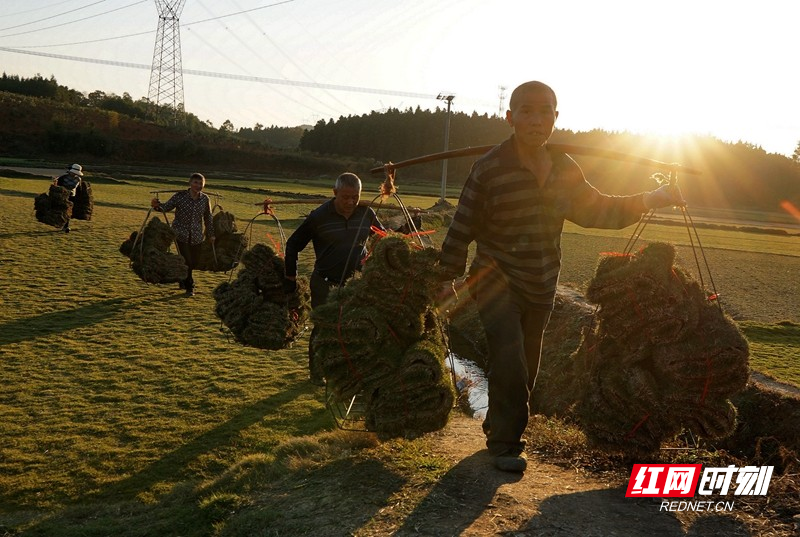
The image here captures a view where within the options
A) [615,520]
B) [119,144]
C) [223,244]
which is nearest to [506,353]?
[615,520]

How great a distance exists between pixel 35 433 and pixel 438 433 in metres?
3.98

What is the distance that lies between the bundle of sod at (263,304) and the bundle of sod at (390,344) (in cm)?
195

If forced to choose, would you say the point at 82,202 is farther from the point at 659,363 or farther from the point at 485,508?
the point at 659,363

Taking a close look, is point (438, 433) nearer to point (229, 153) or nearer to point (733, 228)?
point (733, 228)

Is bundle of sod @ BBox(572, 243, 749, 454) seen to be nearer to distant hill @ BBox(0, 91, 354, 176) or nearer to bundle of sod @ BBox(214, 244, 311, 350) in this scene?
bundle of sod @ BBox(214, 244, 311, 350)

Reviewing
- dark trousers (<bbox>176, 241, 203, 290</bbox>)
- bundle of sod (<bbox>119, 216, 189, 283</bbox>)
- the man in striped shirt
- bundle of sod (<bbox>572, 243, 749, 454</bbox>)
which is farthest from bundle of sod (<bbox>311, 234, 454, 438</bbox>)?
dark trousers (<bbox>176, 241, 203, 290</bbox>)

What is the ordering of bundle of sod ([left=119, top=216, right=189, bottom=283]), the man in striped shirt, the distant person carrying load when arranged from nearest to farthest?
the man in striped shirt → the distant person carrying load → bundle of sod ([left=119, top=216, right=189, bottom=283])

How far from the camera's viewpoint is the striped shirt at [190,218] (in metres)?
11.3

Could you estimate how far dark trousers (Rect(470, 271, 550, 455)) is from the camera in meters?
4.77

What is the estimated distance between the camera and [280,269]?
23.5 feet

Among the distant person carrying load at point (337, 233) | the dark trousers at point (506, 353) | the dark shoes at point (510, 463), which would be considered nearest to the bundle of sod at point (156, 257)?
the distant person carrying load at point (337, 233)

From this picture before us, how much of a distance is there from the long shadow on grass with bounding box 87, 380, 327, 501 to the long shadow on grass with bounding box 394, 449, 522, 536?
2.60m

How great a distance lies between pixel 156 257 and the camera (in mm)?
10703

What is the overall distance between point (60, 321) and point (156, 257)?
1.96 metres
